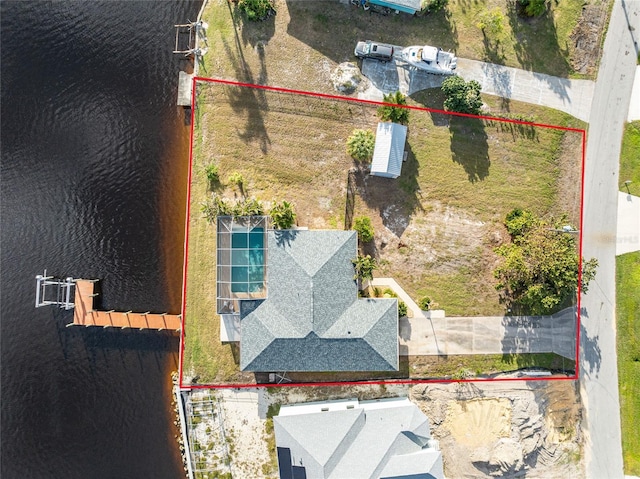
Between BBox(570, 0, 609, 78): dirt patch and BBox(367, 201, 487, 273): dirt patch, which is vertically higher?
BBox(570, 0, 609, 78): dirt patch

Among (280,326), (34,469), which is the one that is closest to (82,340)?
(34,469)

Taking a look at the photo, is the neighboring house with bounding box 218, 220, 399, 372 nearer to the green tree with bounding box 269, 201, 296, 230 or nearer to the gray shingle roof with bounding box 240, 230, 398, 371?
the gray shingle roof with bounding box 240, 230, 398, 371

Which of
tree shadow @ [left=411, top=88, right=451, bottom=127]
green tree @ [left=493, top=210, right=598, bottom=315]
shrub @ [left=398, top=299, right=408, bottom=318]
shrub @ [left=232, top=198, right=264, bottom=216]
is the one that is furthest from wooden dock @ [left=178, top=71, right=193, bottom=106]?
green tree @ [left=493, top=210, right=598, bottom=315]

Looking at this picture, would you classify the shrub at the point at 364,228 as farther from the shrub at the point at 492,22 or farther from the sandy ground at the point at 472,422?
the shrub at the point at 492,22

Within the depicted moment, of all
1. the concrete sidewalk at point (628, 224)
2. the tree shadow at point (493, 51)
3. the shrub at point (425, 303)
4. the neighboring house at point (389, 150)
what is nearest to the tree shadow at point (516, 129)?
the tree shadow at point (493, 51)

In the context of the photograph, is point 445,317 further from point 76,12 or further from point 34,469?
point 76,12
